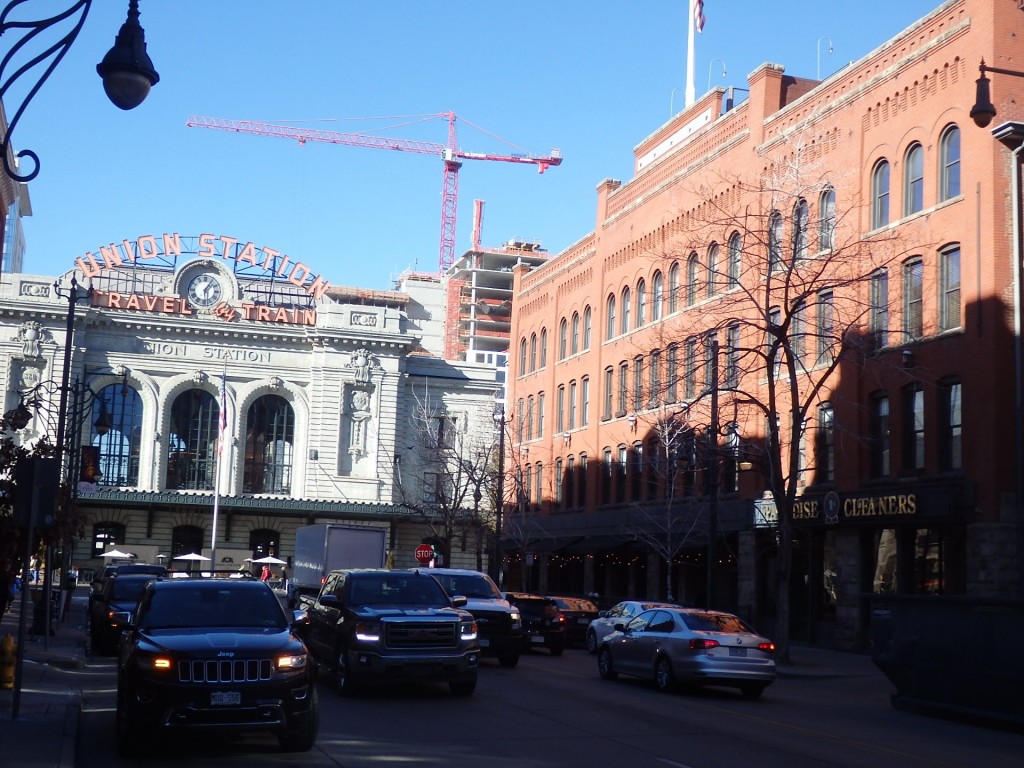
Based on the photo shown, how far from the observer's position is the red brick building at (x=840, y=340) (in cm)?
2992

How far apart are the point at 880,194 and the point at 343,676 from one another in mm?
22940

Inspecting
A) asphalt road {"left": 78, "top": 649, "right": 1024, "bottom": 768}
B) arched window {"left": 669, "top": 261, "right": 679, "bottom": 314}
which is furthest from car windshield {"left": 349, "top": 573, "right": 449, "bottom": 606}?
arched window {"left": 669, "top": 261, "right": 679, "bottom": 314}

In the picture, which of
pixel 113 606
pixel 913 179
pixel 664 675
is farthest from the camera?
pixel 913 179

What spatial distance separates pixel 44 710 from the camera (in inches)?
617

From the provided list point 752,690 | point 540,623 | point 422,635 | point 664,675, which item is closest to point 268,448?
point 540,623

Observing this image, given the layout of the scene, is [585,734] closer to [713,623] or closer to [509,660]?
[713,623]

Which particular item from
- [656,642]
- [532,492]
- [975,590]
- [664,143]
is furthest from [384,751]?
[532,492]

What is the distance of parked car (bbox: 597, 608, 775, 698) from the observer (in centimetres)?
2088

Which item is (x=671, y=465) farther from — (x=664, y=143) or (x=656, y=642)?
(x=656, y=642)

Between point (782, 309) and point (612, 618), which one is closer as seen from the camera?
point (612, 618)

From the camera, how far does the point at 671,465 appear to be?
138ft

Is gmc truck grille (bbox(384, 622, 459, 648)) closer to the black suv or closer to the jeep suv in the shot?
the black suv

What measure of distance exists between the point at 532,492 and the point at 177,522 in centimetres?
2733

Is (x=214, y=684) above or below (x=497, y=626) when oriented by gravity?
above
